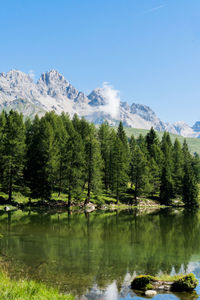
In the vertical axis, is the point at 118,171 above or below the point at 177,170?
below

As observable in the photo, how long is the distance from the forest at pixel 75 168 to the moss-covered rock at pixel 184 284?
4924 cm

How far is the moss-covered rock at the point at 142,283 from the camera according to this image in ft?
59.9

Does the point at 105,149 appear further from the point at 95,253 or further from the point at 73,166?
the point at 95,253

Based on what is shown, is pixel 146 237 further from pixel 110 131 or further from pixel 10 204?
pixel 110 131

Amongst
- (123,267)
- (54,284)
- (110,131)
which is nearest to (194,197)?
(110,131)

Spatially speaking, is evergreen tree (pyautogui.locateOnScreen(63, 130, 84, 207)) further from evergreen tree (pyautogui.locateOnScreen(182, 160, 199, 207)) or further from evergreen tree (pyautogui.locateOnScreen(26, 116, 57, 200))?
evergreen tree (pyautogui.locateOnScreen(182, 160, 199, 207))

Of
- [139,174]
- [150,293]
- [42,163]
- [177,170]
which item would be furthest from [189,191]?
[150,293]

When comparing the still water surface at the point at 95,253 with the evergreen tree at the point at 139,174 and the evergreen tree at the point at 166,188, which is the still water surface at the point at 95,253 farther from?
the evergreen tree at the point at 166,188

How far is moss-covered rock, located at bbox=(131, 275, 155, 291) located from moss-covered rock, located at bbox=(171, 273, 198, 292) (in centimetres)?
144

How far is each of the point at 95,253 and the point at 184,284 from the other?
36.9 feet

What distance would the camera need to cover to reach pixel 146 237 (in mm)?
37219

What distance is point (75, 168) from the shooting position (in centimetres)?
7006

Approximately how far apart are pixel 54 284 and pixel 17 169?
51.7 m

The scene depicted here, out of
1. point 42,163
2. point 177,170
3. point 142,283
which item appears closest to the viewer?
point 142,283
